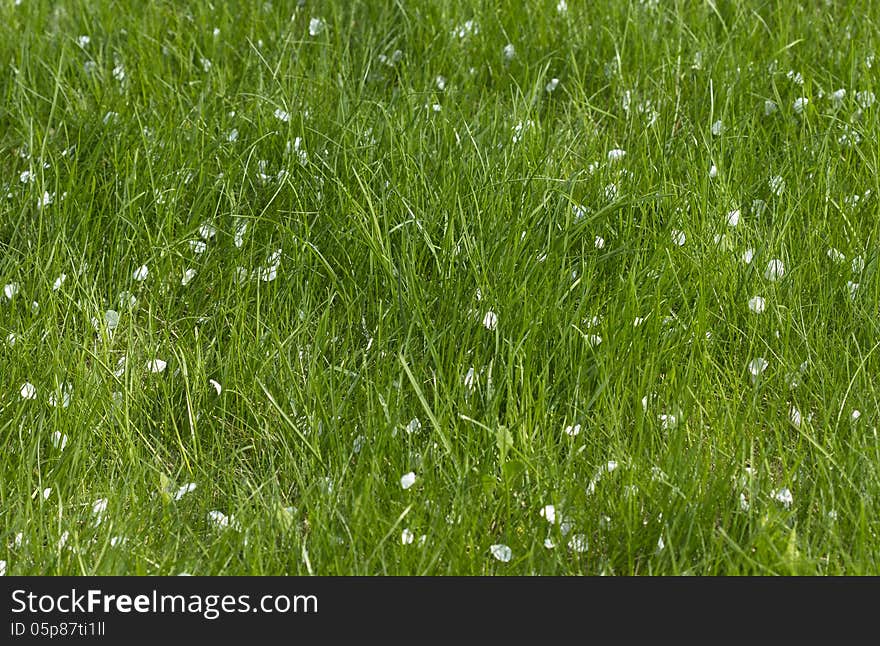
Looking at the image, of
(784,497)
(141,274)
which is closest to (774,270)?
(784,497)

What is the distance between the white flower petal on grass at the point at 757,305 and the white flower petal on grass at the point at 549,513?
3.16 ft

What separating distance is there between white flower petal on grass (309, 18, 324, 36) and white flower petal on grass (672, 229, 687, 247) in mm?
1920

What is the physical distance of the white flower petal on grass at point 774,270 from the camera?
3.26m

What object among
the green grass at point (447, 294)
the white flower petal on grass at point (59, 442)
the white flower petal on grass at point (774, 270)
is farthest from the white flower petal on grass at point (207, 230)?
the white flower petal on grass at point (774, 270)

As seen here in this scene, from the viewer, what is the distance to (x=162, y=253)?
348cm

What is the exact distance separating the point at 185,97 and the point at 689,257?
2.08 m

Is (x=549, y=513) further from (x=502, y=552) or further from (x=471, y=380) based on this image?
(x=471, y=380)

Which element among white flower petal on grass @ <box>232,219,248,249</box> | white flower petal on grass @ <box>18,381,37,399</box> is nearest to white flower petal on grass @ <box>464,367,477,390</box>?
white flower petal on grass @ <box>232,219,248,249</box>

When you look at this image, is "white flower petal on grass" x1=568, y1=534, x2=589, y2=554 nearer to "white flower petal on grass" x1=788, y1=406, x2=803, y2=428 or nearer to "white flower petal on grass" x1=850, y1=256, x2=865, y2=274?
"white flower petal on grass" x1=788, y1=406, x2=803, y2=428

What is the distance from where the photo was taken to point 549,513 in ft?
8.61

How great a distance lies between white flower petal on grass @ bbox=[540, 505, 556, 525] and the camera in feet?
8.58

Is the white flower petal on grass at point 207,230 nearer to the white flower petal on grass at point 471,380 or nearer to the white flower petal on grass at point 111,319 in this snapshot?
the white flower petal on grass at point 111,319
